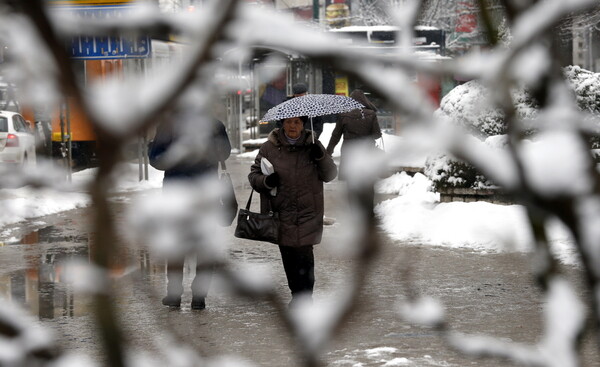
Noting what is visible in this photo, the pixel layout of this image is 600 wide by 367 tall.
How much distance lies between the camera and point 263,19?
4.85ft

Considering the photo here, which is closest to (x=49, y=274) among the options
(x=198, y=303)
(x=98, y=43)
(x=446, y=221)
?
(x=198, y=303)

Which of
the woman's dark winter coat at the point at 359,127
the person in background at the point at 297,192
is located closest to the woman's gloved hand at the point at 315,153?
the person in background at the point at 297,192

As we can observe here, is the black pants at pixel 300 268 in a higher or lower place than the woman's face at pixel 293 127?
lower

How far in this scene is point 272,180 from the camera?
24.1ft

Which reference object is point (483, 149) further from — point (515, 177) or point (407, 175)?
point (407, 175)

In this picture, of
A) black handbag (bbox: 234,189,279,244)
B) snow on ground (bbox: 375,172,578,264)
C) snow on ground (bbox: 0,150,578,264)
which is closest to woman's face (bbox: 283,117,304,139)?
black handbag (bbox: 234,189,279,244)

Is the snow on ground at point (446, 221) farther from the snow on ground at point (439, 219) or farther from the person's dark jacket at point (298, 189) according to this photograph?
the person's dark jacket at point (298, 189)

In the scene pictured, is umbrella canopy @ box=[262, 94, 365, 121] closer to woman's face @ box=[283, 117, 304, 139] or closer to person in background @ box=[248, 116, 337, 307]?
woman's face @ box=[283, 117, 304, 139]

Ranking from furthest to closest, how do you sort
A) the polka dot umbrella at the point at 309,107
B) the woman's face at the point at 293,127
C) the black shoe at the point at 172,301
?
the black shoe at the point at 172,301, the polka dot umbrella at the point at 309,107, the woman's face at the point at 293,127

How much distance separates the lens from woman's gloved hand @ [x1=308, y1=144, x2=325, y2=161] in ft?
24.2

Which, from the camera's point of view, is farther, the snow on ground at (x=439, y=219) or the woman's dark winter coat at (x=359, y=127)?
the woman's dark winter coat at (x=359, y=127)

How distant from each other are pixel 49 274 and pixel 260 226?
9.53 ft

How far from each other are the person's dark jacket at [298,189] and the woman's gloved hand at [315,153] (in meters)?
0.01

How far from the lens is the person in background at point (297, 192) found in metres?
7.34
